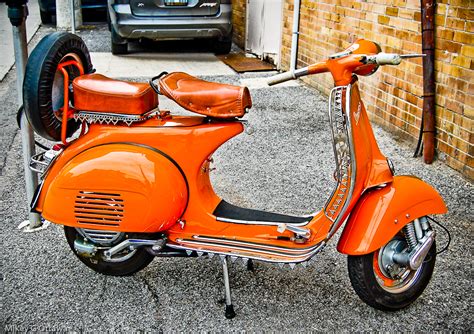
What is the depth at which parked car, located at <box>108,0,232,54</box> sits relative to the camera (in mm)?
8227

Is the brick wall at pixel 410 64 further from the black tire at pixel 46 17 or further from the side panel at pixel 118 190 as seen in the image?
the black tire at pixel 46 17

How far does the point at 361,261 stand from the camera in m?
2.88

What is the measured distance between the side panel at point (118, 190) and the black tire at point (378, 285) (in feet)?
2.99

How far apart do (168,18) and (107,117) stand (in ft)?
18.3

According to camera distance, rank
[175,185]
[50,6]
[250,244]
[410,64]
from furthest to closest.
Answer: [50,6]
[410,64]
[250,244]
[175,185]

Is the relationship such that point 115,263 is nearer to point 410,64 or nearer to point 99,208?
point 99,208

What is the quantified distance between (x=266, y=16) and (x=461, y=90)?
182 inches

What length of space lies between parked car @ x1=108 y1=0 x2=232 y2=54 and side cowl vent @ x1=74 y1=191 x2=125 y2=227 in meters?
5.74

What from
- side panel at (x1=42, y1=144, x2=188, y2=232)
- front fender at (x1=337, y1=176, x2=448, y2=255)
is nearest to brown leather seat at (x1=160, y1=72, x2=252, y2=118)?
side panel at (x1=42, y1=144, x2=188, y2=232)

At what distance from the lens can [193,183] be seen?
3000mm

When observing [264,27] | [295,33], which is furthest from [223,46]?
[295,33]

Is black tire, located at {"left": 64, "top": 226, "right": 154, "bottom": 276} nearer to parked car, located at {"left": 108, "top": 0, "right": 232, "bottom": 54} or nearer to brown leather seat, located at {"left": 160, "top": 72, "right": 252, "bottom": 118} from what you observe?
brown leather seat, located at {"left": 160, "top": 72, "right": 252, "bottom": 118}

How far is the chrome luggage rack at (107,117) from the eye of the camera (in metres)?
2.95

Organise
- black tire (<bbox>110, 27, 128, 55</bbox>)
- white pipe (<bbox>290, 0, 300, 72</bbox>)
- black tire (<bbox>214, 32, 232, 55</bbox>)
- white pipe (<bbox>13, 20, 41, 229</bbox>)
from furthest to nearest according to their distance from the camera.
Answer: black tire (<bbox>214, 32, 232, 55</bbox>) < black tire (<bbox>110, 27, 128, 55</bbox>) < white pipe (<bbox>290, 0, 300, 72</bbox>) < white pipe (<bbox>13, 20, 41, 229</bbox>)
